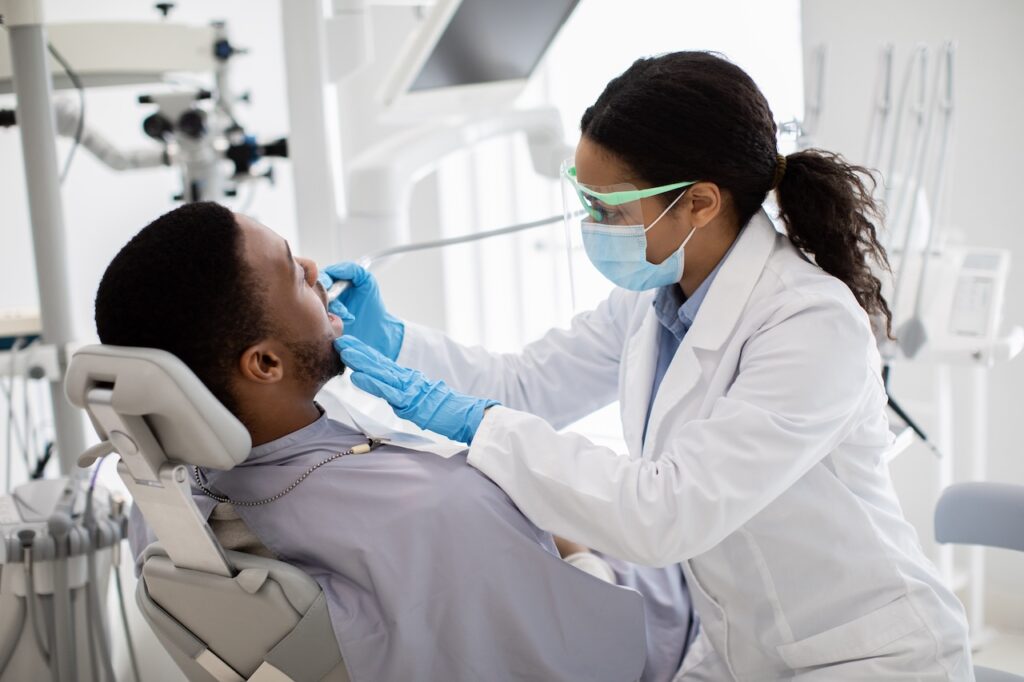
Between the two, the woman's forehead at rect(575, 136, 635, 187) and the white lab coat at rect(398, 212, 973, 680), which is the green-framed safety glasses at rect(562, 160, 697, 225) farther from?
the white lab coat at rect(398, 212, 973, 680)

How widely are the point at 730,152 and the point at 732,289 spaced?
0.56 ft

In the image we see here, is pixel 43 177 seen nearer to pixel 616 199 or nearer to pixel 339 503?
pixel 339 503

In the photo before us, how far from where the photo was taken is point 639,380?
1.35m

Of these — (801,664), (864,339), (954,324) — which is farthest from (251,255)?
(954,324)

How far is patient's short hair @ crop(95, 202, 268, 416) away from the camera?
3.26ft

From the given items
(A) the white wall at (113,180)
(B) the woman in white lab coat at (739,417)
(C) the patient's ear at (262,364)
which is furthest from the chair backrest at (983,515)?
(A) the white wall at (113,180)

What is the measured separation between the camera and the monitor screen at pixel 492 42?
1.72 meters

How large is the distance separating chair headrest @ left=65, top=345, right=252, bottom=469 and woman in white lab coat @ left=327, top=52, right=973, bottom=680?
0.83 ft

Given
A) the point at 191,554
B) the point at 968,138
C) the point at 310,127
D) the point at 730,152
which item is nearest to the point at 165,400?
the point at 191,554

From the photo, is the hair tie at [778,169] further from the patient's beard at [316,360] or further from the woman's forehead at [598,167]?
the patient's beard at [316,360]

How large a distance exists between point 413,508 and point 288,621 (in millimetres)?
185

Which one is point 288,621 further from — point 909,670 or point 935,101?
point 935,101

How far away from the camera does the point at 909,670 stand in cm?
114

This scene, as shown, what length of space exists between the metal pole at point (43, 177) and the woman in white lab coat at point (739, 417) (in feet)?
2.16
